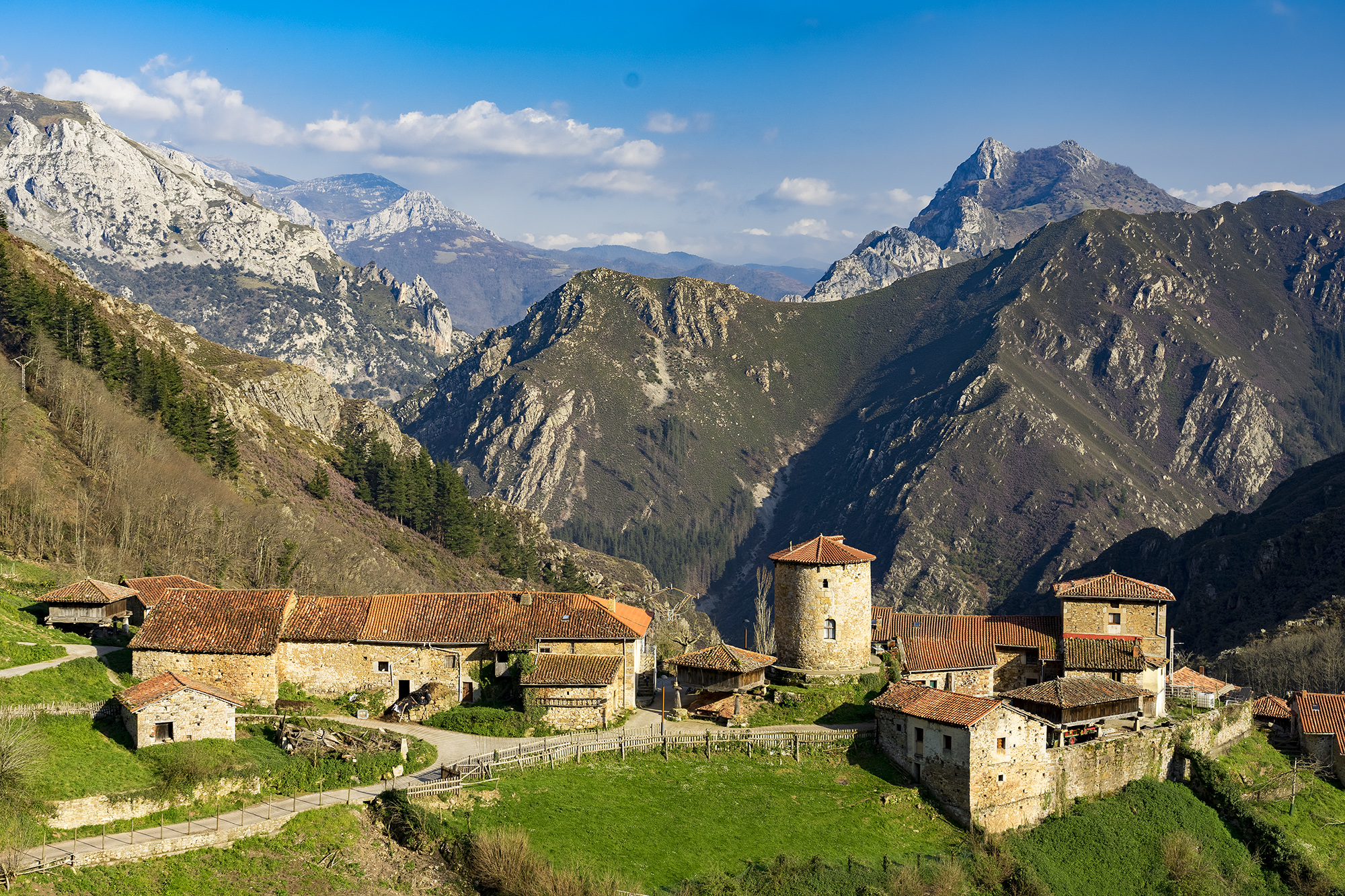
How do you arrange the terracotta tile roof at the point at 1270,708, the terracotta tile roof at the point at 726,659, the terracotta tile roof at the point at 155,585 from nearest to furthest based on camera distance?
the terracotta tile roof at the point at 726,659
the terracotta tile roof at the point at 155,585
the terracotta tile roof at the point at 1270,708

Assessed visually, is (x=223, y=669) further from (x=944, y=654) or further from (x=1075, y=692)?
(x=1075, y=692)

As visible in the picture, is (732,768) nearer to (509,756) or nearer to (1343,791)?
(509,756)

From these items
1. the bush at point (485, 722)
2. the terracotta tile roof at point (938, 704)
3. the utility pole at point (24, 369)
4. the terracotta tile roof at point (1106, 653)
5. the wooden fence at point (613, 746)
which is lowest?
the wooden fence at point (613, 746)

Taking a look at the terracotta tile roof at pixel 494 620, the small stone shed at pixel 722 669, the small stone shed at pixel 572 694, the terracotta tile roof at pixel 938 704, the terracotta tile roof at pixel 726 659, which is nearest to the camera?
the terracotta tile roof at pixel 938 704

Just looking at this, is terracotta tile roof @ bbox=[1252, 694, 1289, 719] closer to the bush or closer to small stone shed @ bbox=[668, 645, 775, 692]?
small stone shed @ bbox=[668, 645, 775, 692]

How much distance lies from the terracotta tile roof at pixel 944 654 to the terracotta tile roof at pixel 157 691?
127 feet

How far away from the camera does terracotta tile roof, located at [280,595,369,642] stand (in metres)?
56.8

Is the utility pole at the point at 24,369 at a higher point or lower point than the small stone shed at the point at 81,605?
higher

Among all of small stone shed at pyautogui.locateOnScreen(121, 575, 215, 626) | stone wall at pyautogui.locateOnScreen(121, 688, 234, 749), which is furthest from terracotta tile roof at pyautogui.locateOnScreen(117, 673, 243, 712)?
small stone shed at pyautogui.locateOnScreen(121, 575, 215, 626)

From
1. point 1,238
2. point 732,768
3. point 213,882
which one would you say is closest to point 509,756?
point 732,768

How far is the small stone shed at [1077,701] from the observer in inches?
2287

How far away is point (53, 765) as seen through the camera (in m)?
40.4

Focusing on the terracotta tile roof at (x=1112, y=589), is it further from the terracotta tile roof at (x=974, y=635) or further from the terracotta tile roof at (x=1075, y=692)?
the terracotta tile roof at (x=1075, y=692)

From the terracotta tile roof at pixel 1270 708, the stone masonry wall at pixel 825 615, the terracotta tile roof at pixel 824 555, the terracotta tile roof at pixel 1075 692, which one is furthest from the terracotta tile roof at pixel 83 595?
the terracotta tile roof at pixel 1270 708
